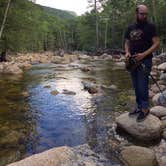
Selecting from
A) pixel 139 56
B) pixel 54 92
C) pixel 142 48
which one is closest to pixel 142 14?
pixel 142 48

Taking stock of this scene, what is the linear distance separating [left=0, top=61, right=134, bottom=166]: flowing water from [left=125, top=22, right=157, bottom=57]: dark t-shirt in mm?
2002

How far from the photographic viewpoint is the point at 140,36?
254 inches

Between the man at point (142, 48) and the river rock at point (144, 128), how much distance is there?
0.43 ft

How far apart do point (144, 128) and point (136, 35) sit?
6.35 feet

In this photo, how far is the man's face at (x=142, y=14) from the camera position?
20.7 ft

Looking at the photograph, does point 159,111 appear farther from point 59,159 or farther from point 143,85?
point 59,159

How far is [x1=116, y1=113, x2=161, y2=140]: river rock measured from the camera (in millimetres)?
6488

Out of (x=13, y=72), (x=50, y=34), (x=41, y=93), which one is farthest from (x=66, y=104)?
(x=50, y=34)

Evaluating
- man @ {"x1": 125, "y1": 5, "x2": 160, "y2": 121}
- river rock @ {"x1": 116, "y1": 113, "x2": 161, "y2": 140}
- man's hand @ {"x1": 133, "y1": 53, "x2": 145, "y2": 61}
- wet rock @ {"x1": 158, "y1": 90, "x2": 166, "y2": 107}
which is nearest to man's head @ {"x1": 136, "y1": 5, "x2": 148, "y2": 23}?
man @ {"x1": 125, "y1": 5, "x2": 160, "y2": 121}

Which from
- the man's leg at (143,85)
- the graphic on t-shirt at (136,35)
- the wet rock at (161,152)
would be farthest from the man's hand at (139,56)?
the wet rock at (161,152)

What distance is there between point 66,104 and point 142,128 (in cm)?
418

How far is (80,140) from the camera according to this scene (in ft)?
22.2

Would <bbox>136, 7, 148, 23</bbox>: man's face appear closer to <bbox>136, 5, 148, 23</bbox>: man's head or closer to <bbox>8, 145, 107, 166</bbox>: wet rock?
<bbox>136, 5, 148, 23</bbox>: man's head

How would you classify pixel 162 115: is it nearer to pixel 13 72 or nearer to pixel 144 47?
pixel 144 47
